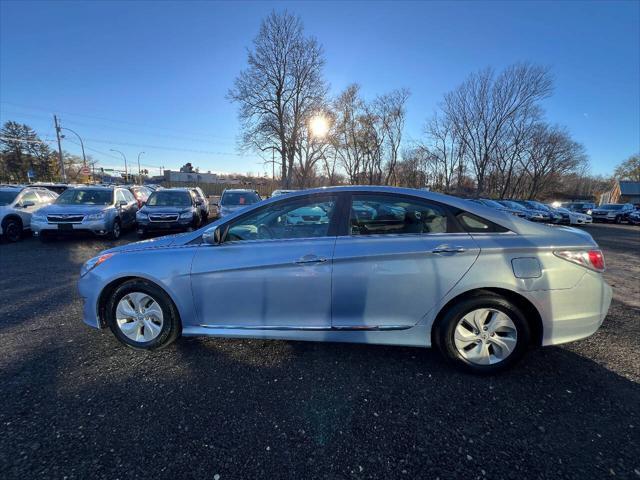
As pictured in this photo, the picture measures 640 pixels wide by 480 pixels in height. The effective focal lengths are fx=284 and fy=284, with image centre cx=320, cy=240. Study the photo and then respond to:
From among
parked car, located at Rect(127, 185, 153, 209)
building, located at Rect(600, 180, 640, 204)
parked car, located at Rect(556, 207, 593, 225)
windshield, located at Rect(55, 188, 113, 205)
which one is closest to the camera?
windshield, located at Rect(55, 188, 113, 205)

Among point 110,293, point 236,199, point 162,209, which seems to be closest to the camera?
point 110,293

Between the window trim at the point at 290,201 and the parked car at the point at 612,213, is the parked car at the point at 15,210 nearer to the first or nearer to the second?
the window trim at the point at 290,201

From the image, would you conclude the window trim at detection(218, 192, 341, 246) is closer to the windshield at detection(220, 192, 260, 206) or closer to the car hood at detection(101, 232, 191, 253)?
the car hood at detection(101, 232, 191, 253)

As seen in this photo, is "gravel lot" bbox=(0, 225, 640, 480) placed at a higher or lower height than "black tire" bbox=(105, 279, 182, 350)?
lower

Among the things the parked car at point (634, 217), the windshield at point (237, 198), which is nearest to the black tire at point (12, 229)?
the windshield at point (237, 198)

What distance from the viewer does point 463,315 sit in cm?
247

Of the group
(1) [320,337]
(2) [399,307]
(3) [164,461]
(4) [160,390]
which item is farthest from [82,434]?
(2) [399,307]

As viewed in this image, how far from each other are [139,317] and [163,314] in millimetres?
290

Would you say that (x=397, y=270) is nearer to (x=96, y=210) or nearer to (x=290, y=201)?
(x=290, y=201)

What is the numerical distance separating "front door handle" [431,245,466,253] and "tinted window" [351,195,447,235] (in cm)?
18

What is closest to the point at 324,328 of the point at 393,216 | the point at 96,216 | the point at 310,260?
the point at 310,260

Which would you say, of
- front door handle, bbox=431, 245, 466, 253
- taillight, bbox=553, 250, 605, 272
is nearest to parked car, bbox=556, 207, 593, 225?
taillight, bbox=553, 250, 605, 272

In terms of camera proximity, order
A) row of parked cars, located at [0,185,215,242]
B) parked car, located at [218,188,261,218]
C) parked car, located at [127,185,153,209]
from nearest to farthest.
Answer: row of parked cars, located at [0,185,215,242] < parked car, located at [218,188,261,218] < parked car, located at [127,185,153,209]

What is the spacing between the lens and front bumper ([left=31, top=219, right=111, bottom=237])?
7.83 meters
